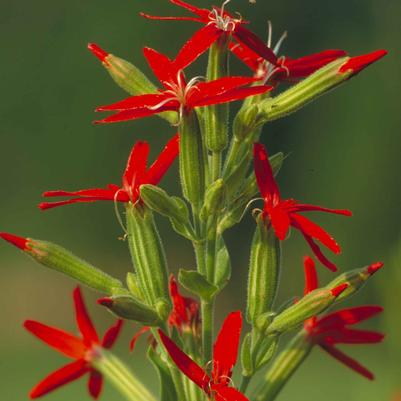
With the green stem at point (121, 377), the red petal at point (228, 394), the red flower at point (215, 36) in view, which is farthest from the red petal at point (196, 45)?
the green stem at point (121, 377)

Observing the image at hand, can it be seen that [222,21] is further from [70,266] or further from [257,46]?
[70,266]

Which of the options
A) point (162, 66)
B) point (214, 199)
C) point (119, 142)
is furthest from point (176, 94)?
point (119, 142)

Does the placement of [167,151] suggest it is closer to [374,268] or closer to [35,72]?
[374,268]

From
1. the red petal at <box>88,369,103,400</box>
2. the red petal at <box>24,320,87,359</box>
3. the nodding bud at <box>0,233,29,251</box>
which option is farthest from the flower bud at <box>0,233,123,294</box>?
the red petal at <box>88,369,103,400</box>

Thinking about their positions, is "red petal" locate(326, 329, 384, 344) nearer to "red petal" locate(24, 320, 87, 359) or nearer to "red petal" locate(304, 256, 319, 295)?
"red petal" locate(304, 256, 319, 295)

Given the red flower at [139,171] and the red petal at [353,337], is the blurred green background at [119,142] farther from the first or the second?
the red flower at [139,171]
